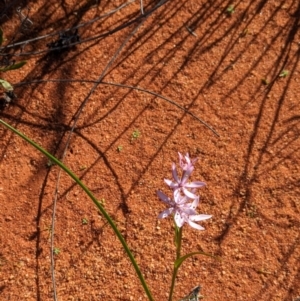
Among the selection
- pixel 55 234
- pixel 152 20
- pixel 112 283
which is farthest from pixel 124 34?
pixel 112 283

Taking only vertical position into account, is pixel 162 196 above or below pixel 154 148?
below

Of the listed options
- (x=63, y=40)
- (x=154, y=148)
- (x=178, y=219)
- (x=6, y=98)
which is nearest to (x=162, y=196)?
(x=178, y=219)

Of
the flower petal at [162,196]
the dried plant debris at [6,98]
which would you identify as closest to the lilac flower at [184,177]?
the flower petal at [162,196]

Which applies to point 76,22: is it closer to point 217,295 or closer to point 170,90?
point 170,90

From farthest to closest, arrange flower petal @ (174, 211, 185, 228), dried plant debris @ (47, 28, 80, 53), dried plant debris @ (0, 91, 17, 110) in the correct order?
dried plant debris @ (47, 28, 80, 53) < dried plant debris @ (0, 91, 17, 110) < flower petal @ (174, 211, 185, 228)

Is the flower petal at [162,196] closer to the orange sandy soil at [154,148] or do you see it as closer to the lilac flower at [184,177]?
the lilac flower at [184,177]

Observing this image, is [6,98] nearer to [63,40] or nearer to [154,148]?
[63,40]

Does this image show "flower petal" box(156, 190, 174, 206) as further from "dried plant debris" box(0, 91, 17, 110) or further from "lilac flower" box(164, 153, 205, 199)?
"dried plant debris" box(0, 91, 17, 110)

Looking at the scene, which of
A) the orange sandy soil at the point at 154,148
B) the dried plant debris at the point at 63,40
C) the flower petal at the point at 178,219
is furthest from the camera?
the dried plant debris at the point at 63,40

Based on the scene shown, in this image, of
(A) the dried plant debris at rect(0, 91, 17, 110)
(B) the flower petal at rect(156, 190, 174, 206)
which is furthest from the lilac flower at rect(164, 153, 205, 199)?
(A) the dried plant debris at rect(0, 91, 17, 110)
